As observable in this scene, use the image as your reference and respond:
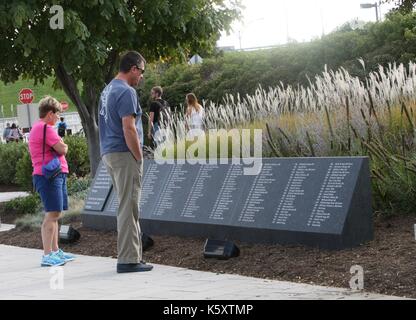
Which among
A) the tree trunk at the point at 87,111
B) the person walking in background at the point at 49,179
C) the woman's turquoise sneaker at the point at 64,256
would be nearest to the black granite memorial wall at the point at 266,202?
the woman's turquoise sneaker at the point at 64,256

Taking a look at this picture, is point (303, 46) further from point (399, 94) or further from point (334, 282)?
point (334, 282)

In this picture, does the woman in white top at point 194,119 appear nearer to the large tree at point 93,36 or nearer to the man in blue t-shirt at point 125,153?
the large tree at point 93,36

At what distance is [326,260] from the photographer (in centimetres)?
778

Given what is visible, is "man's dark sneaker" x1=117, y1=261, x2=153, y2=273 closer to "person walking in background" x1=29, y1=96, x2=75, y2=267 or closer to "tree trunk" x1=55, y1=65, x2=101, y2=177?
"person walking in background" x1=29, y1=96, x2=75, y2=267

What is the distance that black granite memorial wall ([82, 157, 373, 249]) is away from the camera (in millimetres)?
8109

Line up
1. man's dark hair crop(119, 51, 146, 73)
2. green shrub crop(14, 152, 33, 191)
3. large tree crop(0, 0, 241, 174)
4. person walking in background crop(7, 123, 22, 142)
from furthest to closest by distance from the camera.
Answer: person walking in background crop(7, 123, 22, 142) < green shrub crop(14, 152, 33, 191) < large tree crop(0, 0, 241, 174) < man's dark hair crop(119, 51, 146, 73)

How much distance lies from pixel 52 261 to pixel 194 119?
511 centimetres

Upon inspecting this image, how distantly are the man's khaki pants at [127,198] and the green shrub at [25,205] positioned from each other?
6.31 meters

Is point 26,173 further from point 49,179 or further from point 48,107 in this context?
point 49,179

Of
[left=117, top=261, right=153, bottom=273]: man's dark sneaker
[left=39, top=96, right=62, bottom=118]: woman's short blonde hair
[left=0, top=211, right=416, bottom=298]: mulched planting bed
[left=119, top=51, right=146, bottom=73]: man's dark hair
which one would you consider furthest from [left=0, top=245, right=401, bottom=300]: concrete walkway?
[left=119, top=51, right=146, bottom=73]: man's dark hair

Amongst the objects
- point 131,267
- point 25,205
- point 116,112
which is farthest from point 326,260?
point 25,205

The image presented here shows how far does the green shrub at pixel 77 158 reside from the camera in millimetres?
19141

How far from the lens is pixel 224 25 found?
16406 millimetres

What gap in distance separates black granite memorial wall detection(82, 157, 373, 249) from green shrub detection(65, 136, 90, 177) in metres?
8.01
